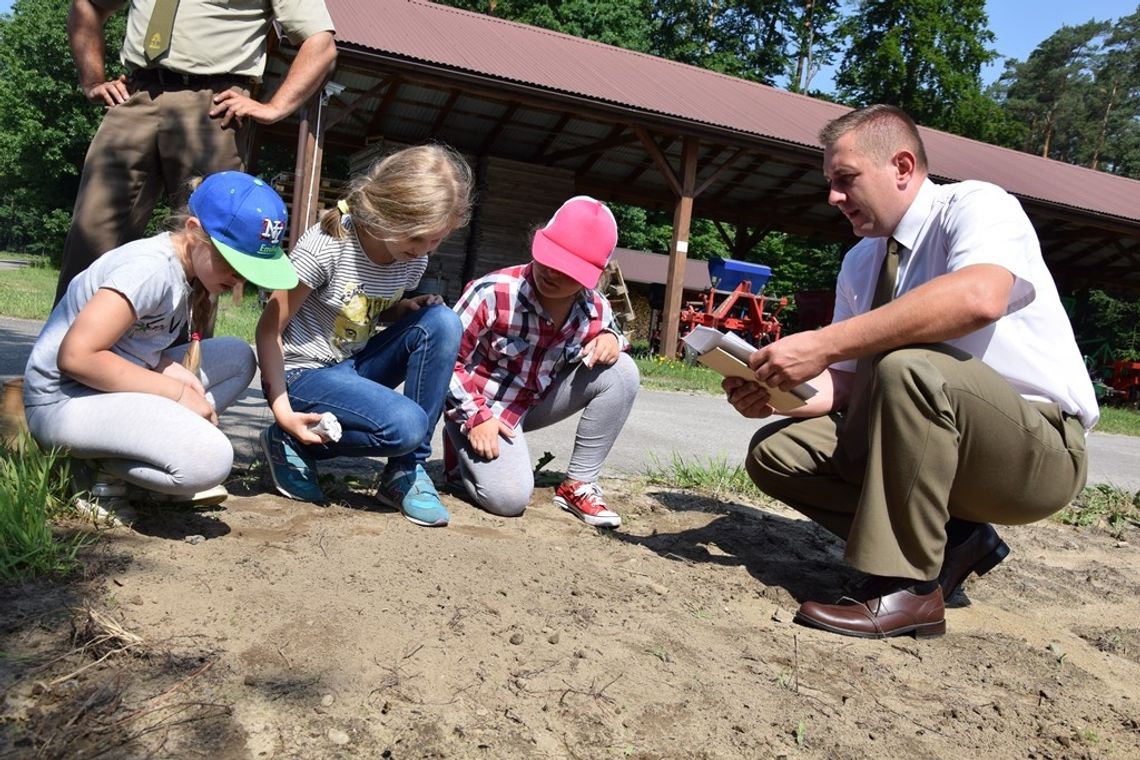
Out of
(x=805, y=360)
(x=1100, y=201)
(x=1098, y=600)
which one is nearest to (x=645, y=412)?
(x=1098, y=600)

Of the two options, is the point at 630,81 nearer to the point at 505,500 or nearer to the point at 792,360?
the point at 505,500

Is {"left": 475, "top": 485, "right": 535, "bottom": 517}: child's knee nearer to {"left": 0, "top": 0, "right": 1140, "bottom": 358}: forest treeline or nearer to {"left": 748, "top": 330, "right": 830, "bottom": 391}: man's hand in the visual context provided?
{"left": 748, "top": 330, "right": 830, "bottom": 391}: man's hand

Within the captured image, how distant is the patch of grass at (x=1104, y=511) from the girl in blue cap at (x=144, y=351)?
367 centimetres

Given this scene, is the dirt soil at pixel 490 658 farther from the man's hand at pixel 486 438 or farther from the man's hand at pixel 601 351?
the man's hand at pixel 601 351

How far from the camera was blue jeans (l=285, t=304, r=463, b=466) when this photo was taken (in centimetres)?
296

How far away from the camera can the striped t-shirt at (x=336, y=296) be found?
9.71 ft

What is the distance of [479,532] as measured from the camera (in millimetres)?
2906

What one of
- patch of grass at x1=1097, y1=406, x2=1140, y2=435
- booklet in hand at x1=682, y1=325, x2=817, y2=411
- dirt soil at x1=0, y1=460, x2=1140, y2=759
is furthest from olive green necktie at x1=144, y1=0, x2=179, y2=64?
patch of grass at x1=1097, y1=406, x2=1140, y2=435

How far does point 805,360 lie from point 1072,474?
33.0 inches

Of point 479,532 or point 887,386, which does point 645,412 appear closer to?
point 479,532

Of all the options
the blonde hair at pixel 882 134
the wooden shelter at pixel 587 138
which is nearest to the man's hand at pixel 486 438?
the blonde hair at pixel 882 134

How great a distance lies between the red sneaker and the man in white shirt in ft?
2.44

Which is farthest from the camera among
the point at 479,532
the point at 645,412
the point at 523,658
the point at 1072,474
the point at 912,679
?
the point at 645,412

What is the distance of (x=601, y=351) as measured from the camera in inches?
135
